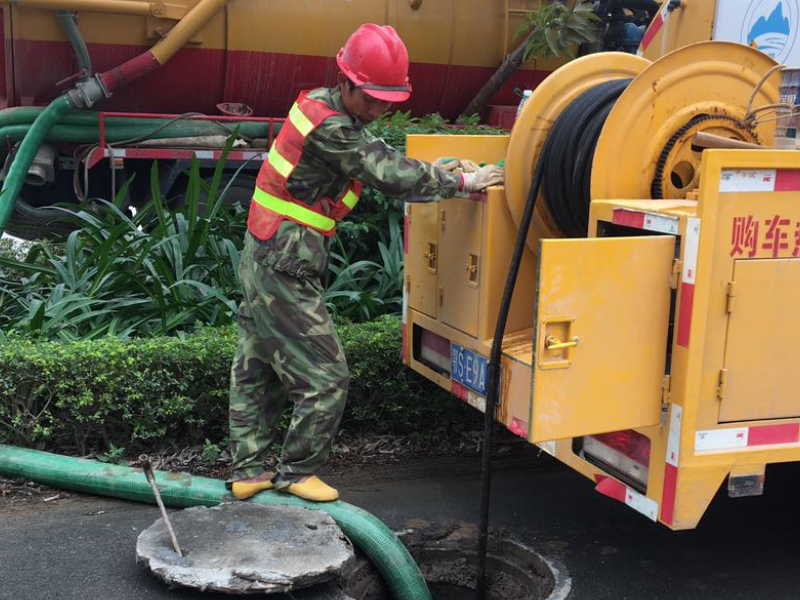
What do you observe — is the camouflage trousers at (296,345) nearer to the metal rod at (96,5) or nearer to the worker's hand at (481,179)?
the worker's hand at (481,179)

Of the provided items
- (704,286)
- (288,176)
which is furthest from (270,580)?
(704,286)

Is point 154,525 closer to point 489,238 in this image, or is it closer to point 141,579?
point 141,579

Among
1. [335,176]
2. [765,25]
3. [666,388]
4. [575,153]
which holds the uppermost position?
[765,25]

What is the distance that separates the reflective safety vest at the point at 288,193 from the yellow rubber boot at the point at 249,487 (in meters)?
0.98

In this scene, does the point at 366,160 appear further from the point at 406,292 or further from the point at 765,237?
the point at 765,237

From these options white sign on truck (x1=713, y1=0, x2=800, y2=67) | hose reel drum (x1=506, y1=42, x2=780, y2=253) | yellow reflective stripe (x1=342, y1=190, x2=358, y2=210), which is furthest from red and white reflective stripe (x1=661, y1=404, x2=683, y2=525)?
white sign on truck (x1=713, y1=0, x2=800, y2=67)

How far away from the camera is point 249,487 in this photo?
377cm

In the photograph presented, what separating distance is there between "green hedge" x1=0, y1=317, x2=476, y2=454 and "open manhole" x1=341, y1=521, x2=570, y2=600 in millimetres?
895

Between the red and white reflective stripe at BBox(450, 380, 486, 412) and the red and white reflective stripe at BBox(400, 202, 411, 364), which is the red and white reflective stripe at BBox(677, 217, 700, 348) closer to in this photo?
the red and white reflective stripe at BBox(450, 380, 486, 412)

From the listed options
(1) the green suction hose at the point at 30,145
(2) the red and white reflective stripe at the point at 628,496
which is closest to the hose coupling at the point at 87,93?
(1) the green suction hose at the point at 30,145

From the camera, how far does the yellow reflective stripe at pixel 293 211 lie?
139 inches

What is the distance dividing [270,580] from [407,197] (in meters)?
1.42

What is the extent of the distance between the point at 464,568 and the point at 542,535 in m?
0.35

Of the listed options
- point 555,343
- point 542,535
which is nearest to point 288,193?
point 555,343
